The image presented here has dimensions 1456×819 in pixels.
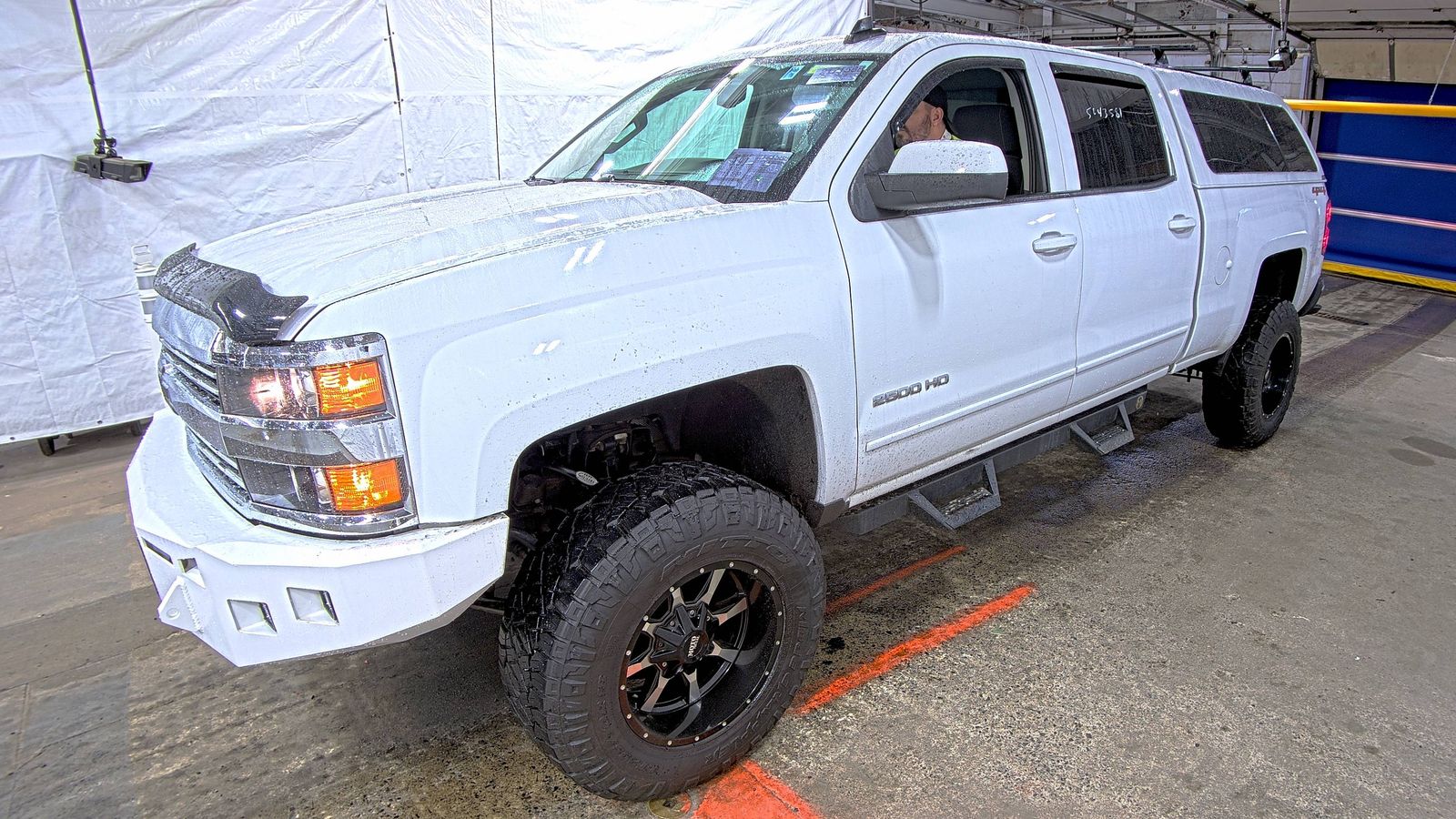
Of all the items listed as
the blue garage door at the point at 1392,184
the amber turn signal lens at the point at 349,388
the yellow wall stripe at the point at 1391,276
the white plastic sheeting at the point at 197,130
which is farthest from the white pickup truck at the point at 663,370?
the blue garage door at the point at 1392,184

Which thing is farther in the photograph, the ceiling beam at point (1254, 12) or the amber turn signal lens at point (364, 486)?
the ceiling beam at point (1254, 12)

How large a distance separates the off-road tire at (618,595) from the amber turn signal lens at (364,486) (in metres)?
0.45

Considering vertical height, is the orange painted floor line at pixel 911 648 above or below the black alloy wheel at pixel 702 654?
below

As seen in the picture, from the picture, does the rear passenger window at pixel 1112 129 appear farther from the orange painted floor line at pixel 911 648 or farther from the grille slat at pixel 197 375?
the grille slat at pixel 197 375

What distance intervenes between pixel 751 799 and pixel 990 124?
243cm

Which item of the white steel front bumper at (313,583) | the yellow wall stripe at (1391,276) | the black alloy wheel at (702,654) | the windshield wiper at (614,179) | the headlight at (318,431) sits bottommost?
the yellow wall stripe at (1391,276)

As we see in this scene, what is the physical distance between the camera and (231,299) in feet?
6.19

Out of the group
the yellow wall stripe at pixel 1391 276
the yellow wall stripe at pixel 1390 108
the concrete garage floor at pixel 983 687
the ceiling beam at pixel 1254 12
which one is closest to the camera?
the concrete garage floor at pixel 983 687

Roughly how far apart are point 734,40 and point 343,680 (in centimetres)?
615

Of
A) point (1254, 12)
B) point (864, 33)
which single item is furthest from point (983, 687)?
point (1254, 12)

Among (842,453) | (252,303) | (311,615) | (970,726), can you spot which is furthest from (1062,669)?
(252,303)

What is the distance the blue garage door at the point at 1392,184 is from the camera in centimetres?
887

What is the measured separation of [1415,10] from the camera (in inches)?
302

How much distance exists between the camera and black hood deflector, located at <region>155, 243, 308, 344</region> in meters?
1.77
